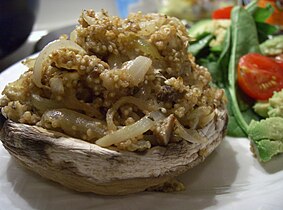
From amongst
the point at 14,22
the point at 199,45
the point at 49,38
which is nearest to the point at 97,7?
the point at 49,38

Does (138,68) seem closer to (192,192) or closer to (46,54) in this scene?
(46,54)

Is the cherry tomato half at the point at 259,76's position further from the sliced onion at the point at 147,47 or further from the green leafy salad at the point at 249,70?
the sliced onion at the point at 147,47

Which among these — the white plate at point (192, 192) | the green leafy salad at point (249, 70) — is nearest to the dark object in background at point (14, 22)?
the green leafy salad at point (249, 70)

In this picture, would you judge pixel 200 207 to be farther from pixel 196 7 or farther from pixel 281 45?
pixel 196 7

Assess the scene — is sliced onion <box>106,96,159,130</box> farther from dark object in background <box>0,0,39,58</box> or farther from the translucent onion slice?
dark object in background <box>0,0,39,58</box>

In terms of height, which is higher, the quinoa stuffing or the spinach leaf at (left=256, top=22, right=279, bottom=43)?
the quinoa stuffing

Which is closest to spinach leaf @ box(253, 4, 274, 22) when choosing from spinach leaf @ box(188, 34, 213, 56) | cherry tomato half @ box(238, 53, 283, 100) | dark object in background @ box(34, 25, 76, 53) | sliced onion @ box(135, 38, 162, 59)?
spinach leaf @ box(188, 34, 213, 56)
